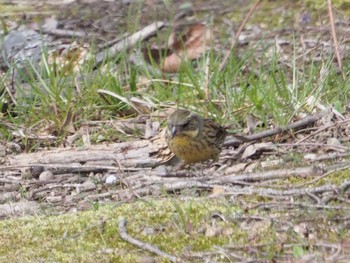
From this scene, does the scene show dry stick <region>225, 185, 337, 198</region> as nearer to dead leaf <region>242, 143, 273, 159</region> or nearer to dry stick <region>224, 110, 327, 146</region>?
dead leaf <region>242, 143, 273, 159</region>

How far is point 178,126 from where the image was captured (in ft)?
21.9

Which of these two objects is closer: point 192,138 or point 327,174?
point 327,174

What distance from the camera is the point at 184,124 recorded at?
668cm

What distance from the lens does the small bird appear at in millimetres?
6547

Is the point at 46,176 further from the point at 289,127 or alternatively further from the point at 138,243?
the point at 138,243

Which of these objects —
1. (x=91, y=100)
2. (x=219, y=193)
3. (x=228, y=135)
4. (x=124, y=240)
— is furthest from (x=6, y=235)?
(x=91, y=100)

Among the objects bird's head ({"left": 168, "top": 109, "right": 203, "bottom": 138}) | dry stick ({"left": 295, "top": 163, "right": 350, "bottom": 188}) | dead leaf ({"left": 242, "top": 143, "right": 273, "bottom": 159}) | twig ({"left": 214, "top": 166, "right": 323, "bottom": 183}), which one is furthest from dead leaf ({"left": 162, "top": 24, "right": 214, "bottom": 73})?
dry stick ({"left": 295, "top": 163, "right": 350, "bottom": 188})

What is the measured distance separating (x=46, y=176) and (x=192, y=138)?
3.26ft

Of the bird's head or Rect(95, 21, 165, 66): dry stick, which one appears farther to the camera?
Rect(95, 21, 165, 66): dry stick

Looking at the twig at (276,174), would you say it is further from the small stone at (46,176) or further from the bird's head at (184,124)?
the small stone at (46,176)

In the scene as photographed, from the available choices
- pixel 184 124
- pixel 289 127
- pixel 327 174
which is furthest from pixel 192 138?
pixel 327 174

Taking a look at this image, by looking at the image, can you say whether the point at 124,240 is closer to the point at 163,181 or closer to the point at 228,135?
the point at 163,181

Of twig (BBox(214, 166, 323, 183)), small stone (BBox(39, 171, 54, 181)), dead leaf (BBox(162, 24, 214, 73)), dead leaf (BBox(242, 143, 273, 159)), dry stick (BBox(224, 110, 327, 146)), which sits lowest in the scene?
dead leaf (BBox(162, 24, 214, 73))

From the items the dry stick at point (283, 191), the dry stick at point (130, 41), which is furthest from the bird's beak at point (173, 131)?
the dry stick at point (130, 41)
